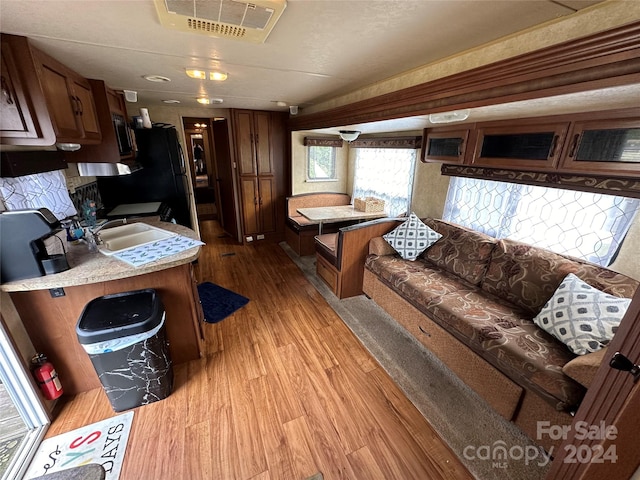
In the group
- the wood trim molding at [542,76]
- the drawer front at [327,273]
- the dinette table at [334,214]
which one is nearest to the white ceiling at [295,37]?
the wood trim molding at [542,76]

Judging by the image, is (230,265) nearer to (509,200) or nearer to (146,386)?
(146,386)

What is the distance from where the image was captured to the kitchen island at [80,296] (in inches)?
59.1

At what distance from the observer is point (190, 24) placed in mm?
1073

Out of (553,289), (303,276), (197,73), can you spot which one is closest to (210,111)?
(197,73)

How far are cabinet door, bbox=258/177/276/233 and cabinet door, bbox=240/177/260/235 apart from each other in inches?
2.8

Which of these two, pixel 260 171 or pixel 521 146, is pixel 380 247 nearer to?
pixel 521 146

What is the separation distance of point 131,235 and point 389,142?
9.78ft

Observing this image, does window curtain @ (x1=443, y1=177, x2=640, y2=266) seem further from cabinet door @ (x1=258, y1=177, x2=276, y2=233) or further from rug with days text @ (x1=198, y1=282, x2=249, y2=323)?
cabinet door @ (x1=258, y1=177, x2=276, y2=233)

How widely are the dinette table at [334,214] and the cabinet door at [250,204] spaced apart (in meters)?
0.82

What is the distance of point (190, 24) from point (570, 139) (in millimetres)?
2192

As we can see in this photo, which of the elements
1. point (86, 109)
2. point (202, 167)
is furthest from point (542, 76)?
point (202, 167)

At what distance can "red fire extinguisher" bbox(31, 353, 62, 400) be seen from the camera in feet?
5.09

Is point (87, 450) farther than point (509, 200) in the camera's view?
No

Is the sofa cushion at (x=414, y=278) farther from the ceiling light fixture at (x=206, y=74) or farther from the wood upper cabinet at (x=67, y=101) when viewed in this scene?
the wood upper cabinet at (x=67, y=101)
